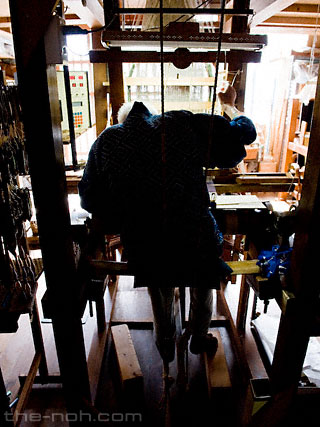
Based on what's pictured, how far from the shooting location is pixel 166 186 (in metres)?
1.88

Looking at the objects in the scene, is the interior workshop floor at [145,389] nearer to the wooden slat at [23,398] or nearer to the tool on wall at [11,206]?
the wooden slat at [23,398]

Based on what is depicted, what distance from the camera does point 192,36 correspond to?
2.42m

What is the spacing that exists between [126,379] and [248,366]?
3.85 feet

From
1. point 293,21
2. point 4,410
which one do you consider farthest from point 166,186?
point 293,21

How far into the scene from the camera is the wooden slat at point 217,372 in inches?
114

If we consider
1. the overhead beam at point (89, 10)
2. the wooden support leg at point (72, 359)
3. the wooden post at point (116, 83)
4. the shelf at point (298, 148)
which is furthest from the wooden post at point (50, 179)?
the shelf at point (298, 148)

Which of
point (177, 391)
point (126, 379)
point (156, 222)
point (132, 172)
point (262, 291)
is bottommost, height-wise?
point (177, 391)

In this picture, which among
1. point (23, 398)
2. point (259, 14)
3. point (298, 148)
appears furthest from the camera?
point (298, 148)

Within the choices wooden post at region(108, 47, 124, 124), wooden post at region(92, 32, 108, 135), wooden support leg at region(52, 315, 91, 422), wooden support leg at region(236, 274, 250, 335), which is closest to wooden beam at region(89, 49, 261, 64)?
wooden post at region(108, 47, 124, 124)

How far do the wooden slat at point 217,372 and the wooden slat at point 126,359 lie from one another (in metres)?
0.62

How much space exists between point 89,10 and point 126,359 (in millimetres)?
3245

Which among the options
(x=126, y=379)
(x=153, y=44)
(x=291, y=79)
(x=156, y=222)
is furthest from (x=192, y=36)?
(x=291, y=79)

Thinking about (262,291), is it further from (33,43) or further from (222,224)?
(33,43)

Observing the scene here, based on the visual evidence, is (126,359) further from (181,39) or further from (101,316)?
(181,39)
